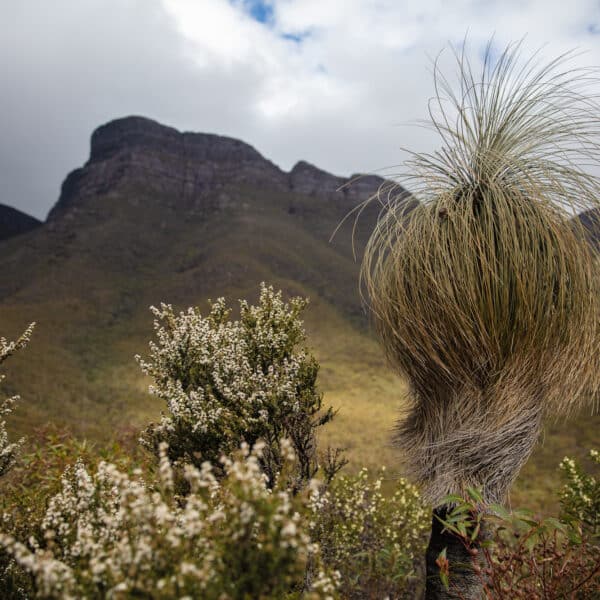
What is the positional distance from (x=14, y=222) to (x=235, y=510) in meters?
226

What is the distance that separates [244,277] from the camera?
86.3m

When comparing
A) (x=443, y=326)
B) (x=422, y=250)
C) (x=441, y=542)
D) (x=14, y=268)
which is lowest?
(x=14, y=268)

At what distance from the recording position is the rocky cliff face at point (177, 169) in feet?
470

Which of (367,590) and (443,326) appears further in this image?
(367,590)

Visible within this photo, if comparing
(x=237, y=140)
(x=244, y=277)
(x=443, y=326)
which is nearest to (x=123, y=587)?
(x=443, y=326)

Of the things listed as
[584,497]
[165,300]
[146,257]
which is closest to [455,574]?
[584,497]

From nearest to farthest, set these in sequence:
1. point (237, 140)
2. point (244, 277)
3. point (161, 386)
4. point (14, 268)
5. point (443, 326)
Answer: point (443, 326) < point (161, 386) < point (244, 277) < point (14, 268) < point (237, 140)

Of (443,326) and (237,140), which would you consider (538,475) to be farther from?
(237,140)

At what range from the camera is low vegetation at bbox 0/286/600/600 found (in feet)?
5.66

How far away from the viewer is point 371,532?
7328mm

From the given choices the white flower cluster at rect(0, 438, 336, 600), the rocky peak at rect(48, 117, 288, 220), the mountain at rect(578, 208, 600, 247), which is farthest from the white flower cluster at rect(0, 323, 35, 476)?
the rocky peak at rect(48, 117, 288, 220)

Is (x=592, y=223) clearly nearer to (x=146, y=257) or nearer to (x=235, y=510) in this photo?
(x=235, y=510)

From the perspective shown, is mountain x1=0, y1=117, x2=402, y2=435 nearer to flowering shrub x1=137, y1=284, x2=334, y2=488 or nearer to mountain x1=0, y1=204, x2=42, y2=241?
flowering shrub x1=137, y1=284, x2=334, y2=488

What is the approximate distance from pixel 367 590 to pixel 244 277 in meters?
81.4
